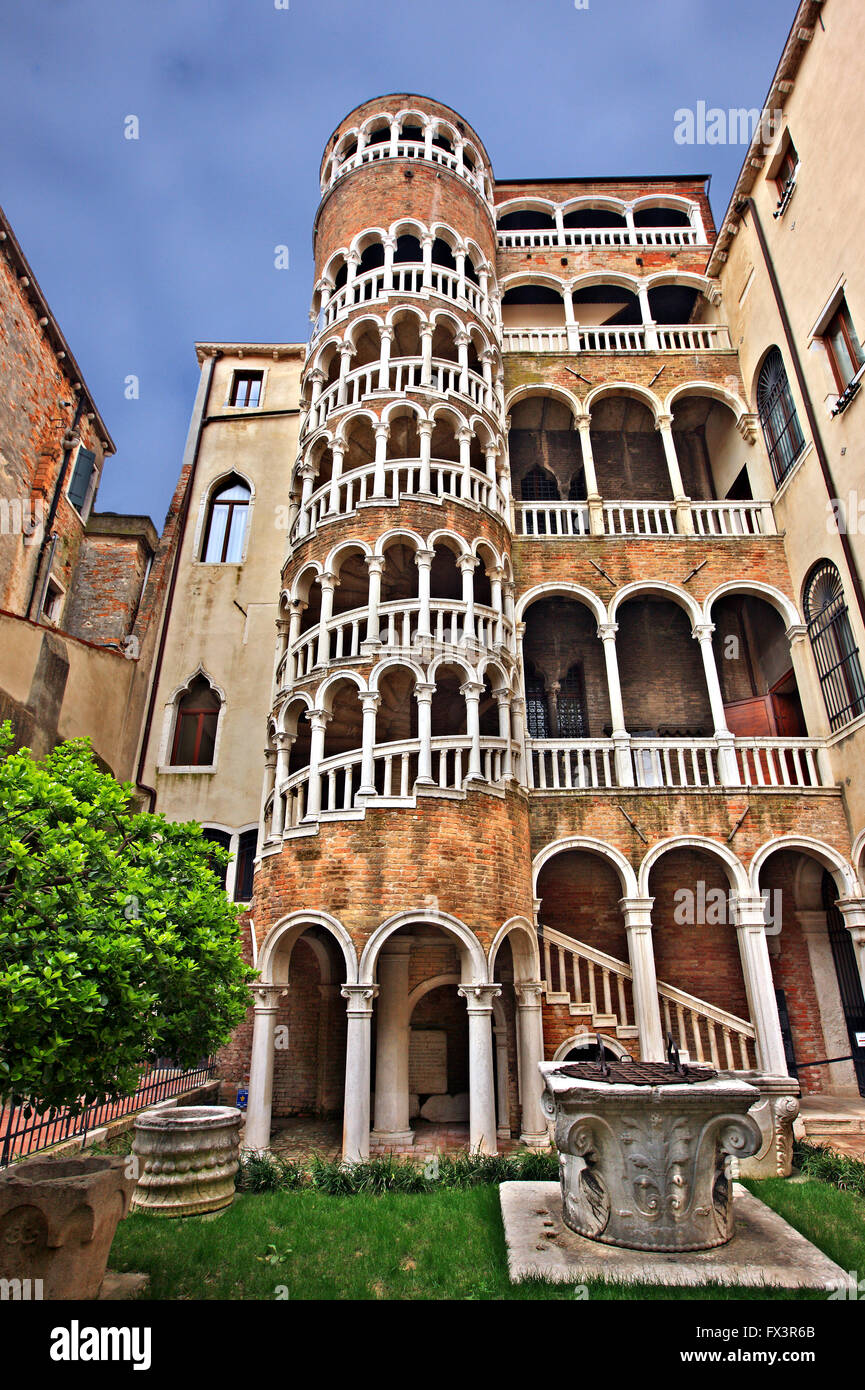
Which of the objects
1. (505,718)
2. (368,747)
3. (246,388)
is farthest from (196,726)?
(246,388)

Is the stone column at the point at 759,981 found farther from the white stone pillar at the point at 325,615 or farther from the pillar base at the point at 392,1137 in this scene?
the white stone pillar at the point at 325,615

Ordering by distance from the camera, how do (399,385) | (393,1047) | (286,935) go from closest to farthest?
(286,935) → (393,1047) → (399,385)

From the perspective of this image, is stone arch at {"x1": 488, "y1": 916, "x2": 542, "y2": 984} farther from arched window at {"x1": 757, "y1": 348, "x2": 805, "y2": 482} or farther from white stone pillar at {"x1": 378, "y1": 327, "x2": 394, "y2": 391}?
arched window at {"x1": 757, "y1": 348, "x2": 805, "y2": 482}

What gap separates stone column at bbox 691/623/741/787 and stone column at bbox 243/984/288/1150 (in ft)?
31.3

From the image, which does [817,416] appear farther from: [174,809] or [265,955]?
[174,809]

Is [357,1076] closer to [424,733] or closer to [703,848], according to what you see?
[424,733]

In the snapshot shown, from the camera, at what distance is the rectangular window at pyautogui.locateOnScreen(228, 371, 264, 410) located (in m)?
22.8

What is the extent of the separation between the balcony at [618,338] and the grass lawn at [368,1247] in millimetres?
18995

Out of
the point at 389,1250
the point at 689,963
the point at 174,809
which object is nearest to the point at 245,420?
the point at 174,809

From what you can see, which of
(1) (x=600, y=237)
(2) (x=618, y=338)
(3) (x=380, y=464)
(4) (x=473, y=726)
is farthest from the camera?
(1) (x=600, y=237)

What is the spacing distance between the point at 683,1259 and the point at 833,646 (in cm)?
1213

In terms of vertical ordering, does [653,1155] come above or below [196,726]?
below

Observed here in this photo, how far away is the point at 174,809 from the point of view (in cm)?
1806

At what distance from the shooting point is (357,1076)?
1098 cm
